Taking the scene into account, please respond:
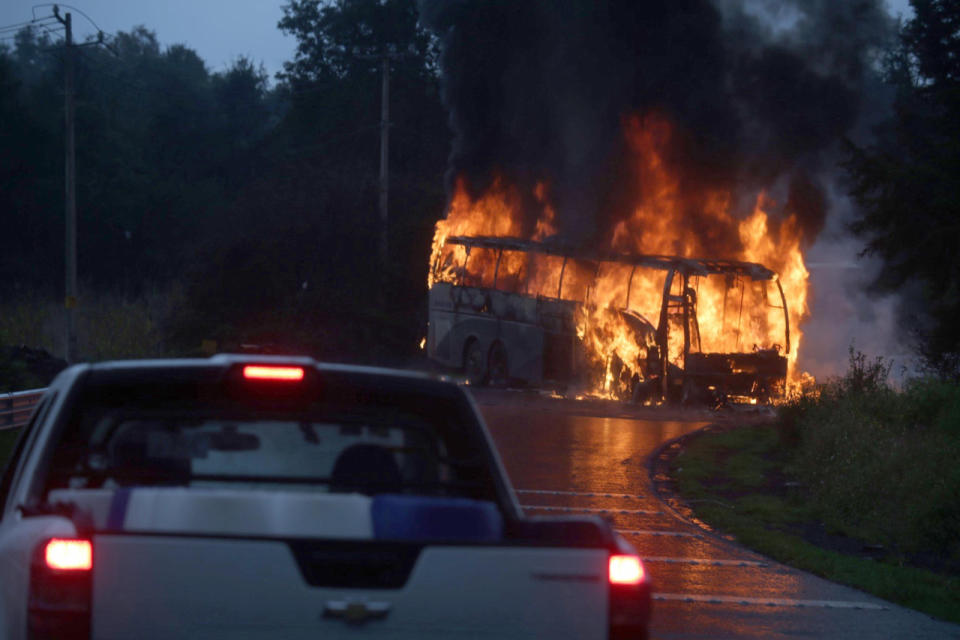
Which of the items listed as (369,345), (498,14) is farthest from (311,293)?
(498,14)

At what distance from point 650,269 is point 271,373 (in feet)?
70.1

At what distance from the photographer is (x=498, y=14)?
1565 inches

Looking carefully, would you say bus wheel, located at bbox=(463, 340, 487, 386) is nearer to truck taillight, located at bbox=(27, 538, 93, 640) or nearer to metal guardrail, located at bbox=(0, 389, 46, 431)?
metal guardrail, located at bbox=(0, 389, 46, 431)

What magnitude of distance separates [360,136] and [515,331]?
3085cm

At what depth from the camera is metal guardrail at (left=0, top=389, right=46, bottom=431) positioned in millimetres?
16828

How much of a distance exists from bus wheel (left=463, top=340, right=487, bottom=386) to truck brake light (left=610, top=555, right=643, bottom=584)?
25.6m

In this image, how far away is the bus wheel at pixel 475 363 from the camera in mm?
29172

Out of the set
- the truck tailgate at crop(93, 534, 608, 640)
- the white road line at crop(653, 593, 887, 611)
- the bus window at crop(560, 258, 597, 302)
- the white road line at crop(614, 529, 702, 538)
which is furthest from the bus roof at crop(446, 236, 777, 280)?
the truck tailgate at crop(93, 534, 608, 640)

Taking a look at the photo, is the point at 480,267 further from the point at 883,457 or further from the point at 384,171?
the point at 883,457

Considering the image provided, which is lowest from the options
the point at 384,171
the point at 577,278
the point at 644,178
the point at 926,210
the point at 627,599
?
the point at 627,599

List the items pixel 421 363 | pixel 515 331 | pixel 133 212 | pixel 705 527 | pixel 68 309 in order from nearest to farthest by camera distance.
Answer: pixel 705 527 < pixel 515 331 < pixel 68 309 < pixel 421 363 < pixel 133 212

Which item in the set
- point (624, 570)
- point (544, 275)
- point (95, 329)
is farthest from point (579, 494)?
point (95, 329)

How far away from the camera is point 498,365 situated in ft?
94.4

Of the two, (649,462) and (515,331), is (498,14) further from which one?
(649,462)
